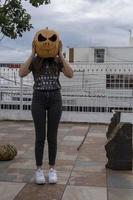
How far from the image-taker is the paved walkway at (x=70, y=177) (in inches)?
232

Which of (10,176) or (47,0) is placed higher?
(47,0)

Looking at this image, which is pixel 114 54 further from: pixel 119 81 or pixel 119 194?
pixel 119 194

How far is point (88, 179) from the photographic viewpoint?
6684 millimetres

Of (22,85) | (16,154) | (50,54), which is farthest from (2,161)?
(22,85)

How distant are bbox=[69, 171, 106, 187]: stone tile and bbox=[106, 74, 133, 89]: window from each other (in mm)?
7761

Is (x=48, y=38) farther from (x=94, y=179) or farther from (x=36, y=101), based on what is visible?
(x=94, y=179)

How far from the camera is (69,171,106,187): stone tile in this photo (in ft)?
21.1

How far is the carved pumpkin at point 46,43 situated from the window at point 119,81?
8569 mm

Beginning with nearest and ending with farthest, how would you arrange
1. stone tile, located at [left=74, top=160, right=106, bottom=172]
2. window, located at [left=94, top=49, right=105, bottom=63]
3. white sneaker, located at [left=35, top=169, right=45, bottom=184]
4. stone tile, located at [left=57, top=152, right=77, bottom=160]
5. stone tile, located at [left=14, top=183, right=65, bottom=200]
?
stone tile, located at [left=14, top=183, right=65, bottom=200], white sneaker, located at [left=35, top=169, right=45, bottom=184], stone tile, located at [left=74, top=160, right=106, bottom=172], stone tile, located at [left=57, top=152, right=77, bottom=160], window, located at [left=94, top=49, right=105, bottom=63]

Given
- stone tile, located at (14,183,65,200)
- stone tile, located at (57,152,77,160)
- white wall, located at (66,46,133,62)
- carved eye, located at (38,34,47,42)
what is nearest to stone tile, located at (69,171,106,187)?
stone tile, located at (14,183,65,200)

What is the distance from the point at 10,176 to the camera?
6738mm

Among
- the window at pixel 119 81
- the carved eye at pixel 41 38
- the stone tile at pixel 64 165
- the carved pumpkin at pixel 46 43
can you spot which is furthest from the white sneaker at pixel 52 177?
the window at pixel 119 81

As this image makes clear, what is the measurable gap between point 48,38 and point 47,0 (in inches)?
59.9

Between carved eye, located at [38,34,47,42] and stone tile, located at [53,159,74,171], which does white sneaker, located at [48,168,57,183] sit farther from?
carved eye, located at [38,34,47,42]
